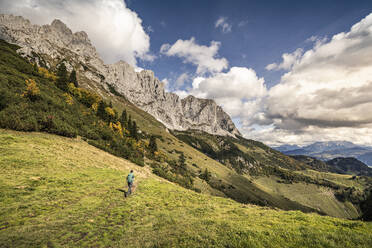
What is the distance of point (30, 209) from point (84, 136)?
30.3 meters

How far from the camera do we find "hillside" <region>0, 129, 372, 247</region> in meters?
8.04

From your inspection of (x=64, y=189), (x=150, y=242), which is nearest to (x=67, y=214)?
(x=64, y=189)

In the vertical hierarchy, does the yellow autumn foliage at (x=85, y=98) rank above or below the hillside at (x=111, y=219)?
above

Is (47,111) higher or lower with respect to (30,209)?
higher

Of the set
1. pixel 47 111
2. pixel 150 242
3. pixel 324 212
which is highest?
pixel 47 111

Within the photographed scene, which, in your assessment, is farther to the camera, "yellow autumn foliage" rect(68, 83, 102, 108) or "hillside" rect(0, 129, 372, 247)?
"yellow autumn foliage" rect(68, 83, 102, 108)

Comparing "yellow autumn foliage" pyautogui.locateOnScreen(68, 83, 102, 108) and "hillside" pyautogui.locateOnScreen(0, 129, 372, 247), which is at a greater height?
"yellow autumn foliage" pyautogui.locateOnScreen(68, 83, 102, 108)

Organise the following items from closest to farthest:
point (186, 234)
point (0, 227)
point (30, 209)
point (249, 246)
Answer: point (249, 246), point (0, 227), point (186, 234), point (30, 209)

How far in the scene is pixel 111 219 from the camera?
12.1 meters

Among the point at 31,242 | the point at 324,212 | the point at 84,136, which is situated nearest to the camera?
the point at 31,242

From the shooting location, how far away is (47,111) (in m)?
33.8

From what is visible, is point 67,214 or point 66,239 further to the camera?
point 67,214

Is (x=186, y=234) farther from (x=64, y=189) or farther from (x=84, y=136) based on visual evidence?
(x=84, y=136)

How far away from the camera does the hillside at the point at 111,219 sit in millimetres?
8039
